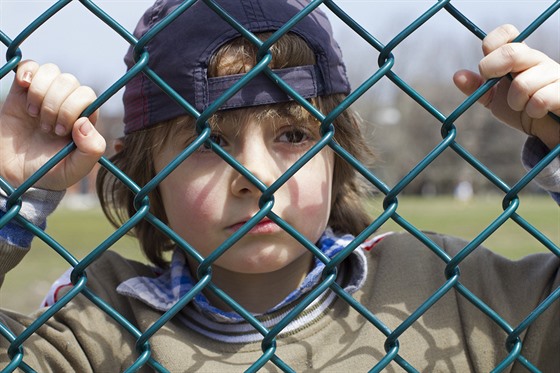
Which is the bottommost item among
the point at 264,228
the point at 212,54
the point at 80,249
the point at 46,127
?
the point at 46,127

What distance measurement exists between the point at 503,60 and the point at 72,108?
0.84 meters

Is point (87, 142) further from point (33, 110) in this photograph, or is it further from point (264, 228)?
point (264, 228)

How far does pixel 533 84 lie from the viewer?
162 centimetres

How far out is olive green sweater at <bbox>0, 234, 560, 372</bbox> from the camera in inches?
76.7

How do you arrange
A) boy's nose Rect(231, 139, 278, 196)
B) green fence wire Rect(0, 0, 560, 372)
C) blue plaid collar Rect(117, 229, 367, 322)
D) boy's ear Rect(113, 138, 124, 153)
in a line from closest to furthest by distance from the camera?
1. green fence wire Rect(0, 0, 560, 372)
2. boy's nose Rect(231, 139, 278, 196)
3. blue plaid collar Rect(117, 229, 367, 322)
4. boy's ear Rect(113, 138, 124, 153)

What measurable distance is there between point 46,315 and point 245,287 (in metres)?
0.90

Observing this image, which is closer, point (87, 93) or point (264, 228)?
point (87, 93)

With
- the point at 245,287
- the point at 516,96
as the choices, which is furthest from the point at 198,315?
the point at 516,96

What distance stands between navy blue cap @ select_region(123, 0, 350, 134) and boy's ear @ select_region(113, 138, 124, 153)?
1.07 feet

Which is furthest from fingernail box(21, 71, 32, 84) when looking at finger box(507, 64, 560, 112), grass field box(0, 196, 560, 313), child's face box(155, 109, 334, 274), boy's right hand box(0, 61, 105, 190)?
grass field box(0, 196, 560, 313)

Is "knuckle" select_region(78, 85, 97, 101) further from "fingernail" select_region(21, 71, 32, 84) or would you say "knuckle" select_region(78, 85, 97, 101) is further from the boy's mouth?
the boy's mouth

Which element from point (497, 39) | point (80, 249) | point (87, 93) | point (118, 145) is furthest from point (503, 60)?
point (80, 249)

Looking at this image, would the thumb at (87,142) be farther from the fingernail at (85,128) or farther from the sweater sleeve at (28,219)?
the sweater sleeve at (28,219)

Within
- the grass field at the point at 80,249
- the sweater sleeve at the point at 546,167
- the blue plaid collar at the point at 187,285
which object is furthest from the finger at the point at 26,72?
the grass field at the point at 80,249
